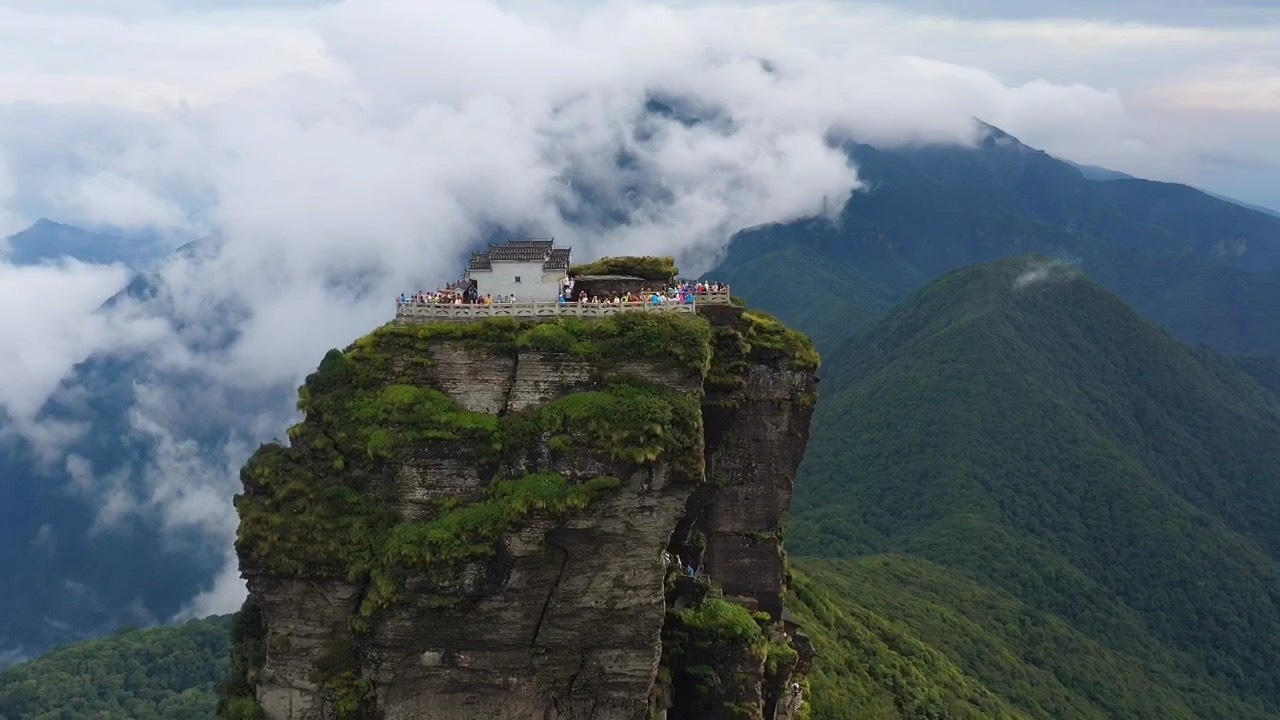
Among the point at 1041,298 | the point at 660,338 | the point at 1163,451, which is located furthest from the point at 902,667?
the point at 1041,298

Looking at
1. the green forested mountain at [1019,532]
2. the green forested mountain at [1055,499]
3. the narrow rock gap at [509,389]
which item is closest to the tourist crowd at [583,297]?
the narrow rock gap at [509,389]

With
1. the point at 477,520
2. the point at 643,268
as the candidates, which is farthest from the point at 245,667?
the point at 643,268

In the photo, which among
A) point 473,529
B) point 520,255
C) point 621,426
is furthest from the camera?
point 520,255

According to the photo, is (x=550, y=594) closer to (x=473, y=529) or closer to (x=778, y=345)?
(x=473, y=529)

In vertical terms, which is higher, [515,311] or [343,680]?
[515,311]

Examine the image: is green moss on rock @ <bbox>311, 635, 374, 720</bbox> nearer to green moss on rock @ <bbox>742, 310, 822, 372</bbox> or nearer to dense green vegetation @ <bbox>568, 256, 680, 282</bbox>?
green moss on rock @ <bbox>742, 310, 822, 372</bbox>

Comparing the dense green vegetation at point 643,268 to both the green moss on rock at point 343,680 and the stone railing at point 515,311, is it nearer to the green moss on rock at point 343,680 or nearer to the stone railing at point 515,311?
the stone railing at point 515,311

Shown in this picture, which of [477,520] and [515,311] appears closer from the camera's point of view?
[477,520]

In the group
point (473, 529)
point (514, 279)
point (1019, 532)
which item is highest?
point (514, 279)
